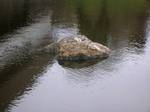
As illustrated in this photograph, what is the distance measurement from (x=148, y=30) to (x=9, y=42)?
18966mm

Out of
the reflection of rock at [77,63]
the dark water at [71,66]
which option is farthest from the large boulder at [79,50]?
the dark water at [71,66]

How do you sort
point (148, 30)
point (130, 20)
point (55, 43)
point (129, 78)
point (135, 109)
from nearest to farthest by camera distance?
point (135, 109)
point (129, 78)
point (55, 43)
point (148, 30)
point (130, 20)

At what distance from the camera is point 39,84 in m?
37.8

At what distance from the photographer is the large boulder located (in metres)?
44.8

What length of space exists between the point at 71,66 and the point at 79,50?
266cm

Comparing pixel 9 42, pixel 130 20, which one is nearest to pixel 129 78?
pixel 9 42

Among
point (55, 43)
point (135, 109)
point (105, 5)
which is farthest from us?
point (105, 5)

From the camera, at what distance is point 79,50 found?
45062 mm

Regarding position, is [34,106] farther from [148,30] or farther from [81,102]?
[148,30]

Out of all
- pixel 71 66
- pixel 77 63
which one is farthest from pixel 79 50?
pixel 71 66

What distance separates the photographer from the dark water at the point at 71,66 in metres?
34.7

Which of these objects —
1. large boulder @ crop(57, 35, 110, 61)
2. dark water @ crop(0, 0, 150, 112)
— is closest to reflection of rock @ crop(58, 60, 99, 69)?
dark water @ crop(0, 0, 150, 112)

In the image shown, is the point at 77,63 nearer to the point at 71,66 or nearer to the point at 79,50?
the point at 71,66

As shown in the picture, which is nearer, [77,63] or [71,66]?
[71,66]
